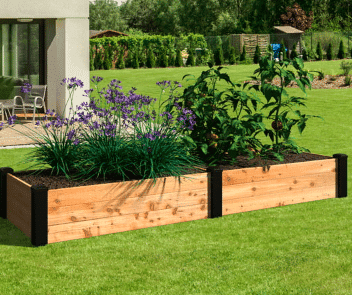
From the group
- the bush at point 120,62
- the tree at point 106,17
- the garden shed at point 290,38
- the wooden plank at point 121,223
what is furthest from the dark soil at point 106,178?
the tree at point 106,17

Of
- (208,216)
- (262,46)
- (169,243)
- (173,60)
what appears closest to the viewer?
(169,243)

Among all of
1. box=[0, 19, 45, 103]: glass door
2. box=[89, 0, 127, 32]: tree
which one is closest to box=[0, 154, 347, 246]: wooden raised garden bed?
box=[0, 19, 45, 103]: glass door

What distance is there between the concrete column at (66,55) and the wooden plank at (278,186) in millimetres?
7168

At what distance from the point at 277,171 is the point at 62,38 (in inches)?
311

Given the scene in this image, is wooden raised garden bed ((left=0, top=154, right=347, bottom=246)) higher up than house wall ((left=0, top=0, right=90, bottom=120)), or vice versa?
house wall ((left=0, top=0, right=90, bottom=120))

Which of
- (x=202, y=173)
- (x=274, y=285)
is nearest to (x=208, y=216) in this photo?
(x=202, y=173)

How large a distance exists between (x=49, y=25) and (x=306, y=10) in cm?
4211

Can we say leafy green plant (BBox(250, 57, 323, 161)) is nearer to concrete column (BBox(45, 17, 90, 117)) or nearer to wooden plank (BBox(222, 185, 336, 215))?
wooden plank (BBox(222, 185, 336, 215))

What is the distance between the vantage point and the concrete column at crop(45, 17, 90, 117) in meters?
12.3

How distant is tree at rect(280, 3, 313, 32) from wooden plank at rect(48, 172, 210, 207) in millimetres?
→ 44492

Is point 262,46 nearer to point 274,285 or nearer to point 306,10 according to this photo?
point 306,10

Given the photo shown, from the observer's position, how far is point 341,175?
625 centimetres

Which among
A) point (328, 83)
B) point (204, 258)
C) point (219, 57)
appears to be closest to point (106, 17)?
point (219, 57)

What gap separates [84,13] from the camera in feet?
40.3
